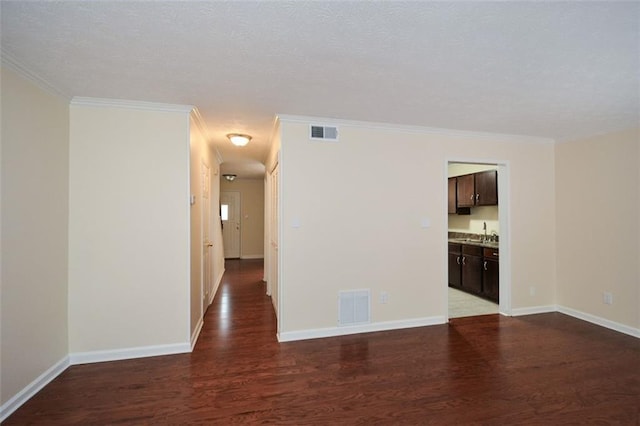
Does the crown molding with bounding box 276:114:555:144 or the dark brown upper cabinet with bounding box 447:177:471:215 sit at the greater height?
the crown molding with bounding box 276:114:555:144

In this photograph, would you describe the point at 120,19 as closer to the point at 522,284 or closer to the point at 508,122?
the point at 508,122

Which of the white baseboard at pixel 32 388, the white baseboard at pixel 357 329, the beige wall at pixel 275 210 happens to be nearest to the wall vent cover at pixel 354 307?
the white baseboard at pixel 357 329

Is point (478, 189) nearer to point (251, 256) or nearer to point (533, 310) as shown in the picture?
point (533, 310)

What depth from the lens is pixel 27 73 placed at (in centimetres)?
202

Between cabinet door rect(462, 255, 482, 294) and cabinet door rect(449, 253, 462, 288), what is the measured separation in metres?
0.11

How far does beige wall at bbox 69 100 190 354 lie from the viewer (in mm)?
2566

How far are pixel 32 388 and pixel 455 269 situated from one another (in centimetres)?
552

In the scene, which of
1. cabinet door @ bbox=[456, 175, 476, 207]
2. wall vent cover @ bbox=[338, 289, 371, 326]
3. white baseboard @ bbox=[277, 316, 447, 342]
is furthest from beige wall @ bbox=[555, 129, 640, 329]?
wall vent cover @ bbox=[338, 289, 371, 326]

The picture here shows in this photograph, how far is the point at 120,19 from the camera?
1508 mm

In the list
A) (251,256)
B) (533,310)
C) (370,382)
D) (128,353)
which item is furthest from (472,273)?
(251,256)

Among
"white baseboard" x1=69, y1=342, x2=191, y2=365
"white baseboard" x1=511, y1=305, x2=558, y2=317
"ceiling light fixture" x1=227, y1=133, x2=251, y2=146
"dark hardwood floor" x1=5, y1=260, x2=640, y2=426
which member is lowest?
"dark hardwood floor" x1=5, y1=260, x2=640, y2=426

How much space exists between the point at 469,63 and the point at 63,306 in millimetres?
3785

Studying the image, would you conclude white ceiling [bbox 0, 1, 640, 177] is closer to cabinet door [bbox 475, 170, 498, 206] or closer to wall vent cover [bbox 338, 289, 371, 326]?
cabinet door [bbox 475, 170, 498, 206]

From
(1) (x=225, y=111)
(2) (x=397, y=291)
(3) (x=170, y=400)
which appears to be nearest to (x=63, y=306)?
(3) (x=170, y=400)
